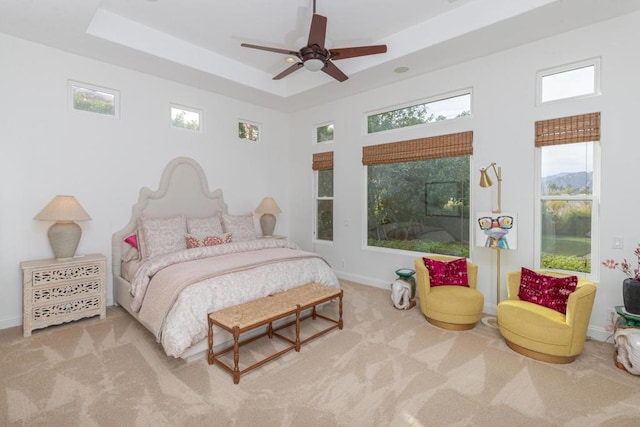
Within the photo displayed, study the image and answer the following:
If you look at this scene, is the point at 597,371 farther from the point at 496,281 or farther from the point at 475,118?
the point at 475,118

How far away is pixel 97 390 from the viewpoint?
7.46ft

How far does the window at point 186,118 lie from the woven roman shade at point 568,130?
15.1ft

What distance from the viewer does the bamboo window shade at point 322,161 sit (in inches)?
219

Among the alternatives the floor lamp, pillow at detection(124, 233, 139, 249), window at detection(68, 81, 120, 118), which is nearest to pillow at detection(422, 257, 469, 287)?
the floor lamp

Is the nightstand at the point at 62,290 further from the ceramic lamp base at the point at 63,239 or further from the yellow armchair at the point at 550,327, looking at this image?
the yellow armchair at the point at 550,327

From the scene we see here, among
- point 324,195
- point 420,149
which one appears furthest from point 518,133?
point 324,195

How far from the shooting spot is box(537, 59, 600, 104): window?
10.4 ft

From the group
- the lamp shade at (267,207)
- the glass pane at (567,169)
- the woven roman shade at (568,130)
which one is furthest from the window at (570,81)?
the lamp shade at (267,207)

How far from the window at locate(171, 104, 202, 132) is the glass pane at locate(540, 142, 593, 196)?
471 centimetres

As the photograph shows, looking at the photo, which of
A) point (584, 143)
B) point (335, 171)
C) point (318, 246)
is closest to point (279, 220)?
point (318, 246)

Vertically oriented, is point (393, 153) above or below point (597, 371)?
above

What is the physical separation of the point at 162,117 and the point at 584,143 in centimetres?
520

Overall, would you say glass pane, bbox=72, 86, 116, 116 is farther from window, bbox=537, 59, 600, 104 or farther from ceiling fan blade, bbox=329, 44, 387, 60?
window, bbox=537, 59, 600, 104

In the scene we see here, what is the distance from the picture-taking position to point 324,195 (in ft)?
19.1
